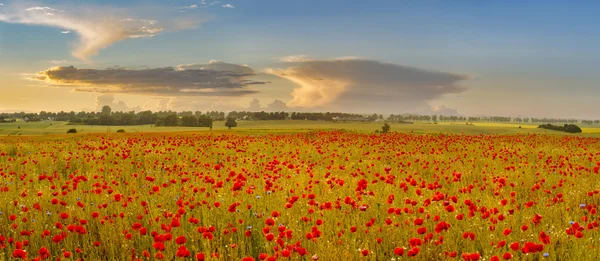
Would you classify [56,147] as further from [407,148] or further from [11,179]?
[407,148]

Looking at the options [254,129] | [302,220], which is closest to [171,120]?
[254,129]

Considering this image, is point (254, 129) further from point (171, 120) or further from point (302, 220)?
point (302, 220)

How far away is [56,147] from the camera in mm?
18484

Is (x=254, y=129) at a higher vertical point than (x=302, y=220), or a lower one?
higher

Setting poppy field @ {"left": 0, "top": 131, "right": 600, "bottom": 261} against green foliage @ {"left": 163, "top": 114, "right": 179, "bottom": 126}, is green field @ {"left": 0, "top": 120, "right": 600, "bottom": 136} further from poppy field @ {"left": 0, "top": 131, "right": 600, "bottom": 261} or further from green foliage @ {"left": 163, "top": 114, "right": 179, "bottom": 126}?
poppy field @ {"left": 0, "top": 131, "right": 600, "bottom": 261}

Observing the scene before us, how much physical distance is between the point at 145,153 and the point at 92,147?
4.14m

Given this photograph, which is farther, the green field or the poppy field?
the green field

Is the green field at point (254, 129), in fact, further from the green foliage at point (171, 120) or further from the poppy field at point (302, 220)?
the poppy field at point (302, 220)

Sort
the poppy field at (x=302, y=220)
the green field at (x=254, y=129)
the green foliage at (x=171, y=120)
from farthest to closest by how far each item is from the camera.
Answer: the green foliage at (x=171, y=120)
the green field at (x=254, y=129)
the poppy field at (x=302, y=220)

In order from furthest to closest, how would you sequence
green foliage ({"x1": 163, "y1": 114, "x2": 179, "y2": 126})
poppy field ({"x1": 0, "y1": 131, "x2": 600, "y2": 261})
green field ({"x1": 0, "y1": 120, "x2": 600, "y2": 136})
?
green foliage ({"x1": 163, "y1": 114, "x2": 179, "y2": 126}) < green field ({"x1": 0, "y1": 120, "x2": 600, "y2": 136}) < poppy field ({"x1": 0, "y1": 131, "x2": 600, "y2": 261})

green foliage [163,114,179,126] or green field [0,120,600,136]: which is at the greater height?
green foliage [163,114,179,126]

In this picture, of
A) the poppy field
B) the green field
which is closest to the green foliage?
the green field

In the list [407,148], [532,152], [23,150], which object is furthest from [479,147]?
[23,150]

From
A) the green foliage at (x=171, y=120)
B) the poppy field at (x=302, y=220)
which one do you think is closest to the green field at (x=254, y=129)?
the green foliage at (x=171, y=120)
